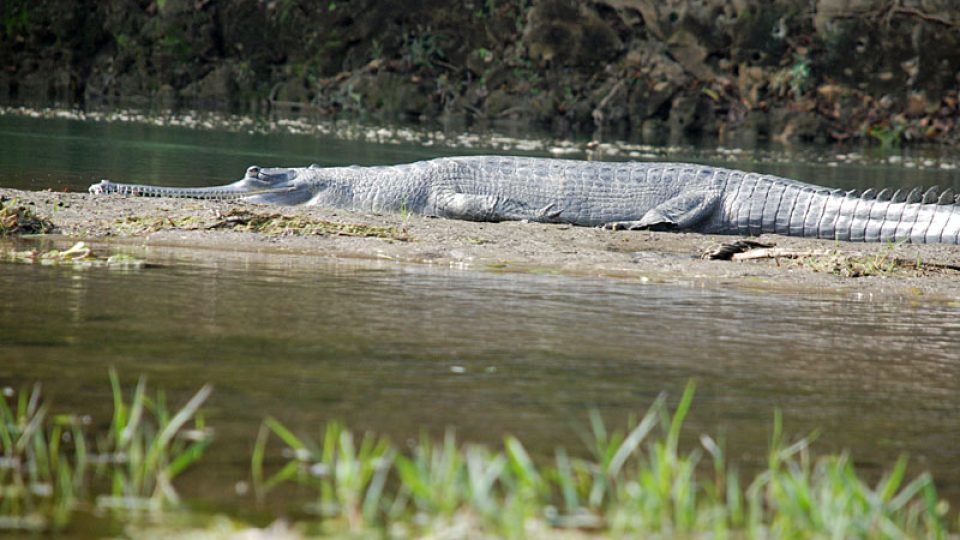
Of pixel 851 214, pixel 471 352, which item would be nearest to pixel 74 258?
pixel 471 352

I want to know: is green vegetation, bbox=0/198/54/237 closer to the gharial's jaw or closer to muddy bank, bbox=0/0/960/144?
the gharial's jaw

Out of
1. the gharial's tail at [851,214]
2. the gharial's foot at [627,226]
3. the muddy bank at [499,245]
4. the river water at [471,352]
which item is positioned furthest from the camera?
the gharial's foot at [627,226]

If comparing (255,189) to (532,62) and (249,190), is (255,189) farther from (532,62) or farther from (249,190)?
(532,62)

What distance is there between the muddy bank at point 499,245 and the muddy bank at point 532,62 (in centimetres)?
1209

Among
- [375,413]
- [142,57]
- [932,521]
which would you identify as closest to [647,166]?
[375,413]

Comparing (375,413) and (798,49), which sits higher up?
(798,49)

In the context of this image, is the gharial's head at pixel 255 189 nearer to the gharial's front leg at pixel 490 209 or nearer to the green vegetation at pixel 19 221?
the gharial's front leg at pixel 490 209

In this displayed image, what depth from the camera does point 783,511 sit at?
2.28 metres

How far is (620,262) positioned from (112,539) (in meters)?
4.75

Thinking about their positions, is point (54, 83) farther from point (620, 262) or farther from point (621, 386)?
point (621, 386)

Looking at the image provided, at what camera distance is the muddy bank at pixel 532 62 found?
21562 millimetres

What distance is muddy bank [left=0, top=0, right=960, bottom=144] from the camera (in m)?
21.6

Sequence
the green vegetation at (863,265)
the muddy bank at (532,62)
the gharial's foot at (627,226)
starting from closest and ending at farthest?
the green vegetation at (863,265)
the gharial's foot at (627,226)
the muddy bank at (532,62)

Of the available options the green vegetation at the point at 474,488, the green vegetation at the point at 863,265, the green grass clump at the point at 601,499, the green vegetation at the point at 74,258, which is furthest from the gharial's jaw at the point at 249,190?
the green grass clump at the point at 601,499
